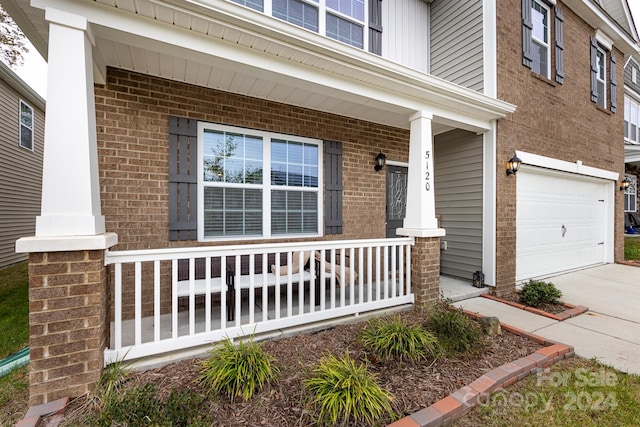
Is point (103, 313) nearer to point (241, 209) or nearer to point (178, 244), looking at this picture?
point (178, 244)

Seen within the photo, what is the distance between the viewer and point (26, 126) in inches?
332

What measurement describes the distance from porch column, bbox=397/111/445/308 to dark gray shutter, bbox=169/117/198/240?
294 cm

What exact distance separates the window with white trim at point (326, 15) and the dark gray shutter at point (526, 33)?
10.1 feet

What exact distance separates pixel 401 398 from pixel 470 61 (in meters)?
5.59

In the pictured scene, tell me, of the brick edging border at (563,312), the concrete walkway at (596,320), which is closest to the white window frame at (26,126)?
the concrete walkway at (596,320)

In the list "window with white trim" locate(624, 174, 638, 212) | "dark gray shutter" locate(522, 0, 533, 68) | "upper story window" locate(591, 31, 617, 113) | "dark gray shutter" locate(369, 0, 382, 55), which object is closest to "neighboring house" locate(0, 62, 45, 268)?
"dark gray shutter" locate(369, 0, 382, 55)

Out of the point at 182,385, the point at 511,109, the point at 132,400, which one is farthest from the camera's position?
the point at 511,109

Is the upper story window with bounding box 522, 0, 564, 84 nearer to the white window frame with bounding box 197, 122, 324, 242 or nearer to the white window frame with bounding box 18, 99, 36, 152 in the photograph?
the white window frame with bounding box 197, 122, 324, 242

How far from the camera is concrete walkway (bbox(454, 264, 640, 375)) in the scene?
9.65ft

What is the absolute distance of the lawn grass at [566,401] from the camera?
79.4 inches

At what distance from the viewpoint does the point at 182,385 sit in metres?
2.26

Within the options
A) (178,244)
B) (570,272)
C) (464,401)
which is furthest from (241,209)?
(570,272)

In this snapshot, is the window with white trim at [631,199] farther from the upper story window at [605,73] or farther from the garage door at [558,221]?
the upper story window at [605,73]

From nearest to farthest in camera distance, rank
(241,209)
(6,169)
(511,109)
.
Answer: (241,209)
(511,109)
(6,169)
